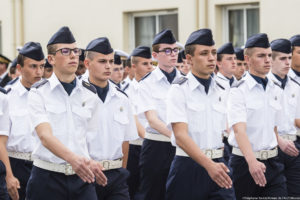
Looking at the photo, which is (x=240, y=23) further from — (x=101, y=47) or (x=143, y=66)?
(x=101, y=47)

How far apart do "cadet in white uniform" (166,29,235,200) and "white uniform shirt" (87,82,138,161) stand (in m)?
0.64

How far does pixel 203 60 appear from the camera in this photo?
6477 mm

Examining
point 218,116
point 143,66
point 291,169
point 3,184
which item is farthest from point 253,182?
point 143,66

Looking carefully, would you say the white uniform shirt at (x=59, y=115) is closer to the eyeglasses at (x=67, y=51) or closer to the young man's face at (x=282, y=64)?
the eyeglasses at (x=67, y=51)

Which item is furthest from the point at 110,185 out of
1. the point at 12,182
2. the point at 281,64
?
the point at 281,64

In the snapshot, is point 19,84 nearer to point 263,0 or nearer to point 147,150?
point 147,150

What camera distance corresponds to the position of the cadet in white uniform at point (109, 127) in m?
6.63

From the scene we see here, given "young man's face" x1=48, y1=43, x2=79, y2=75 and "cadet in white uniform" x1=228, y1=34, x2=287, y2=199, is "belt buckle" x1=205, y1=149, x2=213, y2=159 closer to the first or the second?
"cadet in white uniform" x1=228, y1=34, x2=287, y2=199

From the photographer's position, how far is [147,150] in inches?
333

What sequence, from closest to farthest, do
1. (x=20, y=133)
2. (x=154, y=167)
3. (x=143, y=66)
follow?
(x=20, y=133)
(x=154, y=167)
(x=143, y=66)

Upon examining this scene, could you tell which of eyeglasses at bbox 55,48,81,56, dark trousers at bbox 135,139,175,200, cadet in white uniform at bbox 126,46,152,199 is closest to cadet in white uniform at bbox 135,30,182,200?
dark trousers at bbox 135,139,175,200

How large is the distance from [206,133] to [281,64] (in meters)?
2.38

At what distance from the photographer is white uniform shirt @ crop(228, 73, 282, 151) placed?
7.18m

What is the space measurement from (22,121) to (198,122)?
2261 millimetres
